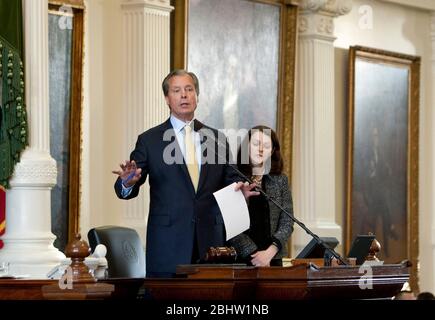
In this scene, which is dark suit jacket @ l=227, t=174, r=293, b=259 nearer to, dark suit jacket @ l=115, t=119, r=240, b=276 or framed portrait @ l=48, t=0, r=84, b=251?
dark suit jacket @ l=115, t=119, r=240, b=276

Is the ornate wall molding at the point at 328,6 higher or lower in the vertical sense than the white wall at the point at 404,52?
higher

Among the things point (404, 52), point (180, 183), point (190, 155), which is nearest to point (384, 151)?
point (404, 52)

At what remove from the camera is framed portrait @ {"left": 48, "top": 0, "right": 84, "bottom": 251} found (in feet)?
33.5

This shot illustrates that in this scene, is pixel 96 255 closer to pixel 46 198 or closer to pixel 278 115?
pixel 46 198

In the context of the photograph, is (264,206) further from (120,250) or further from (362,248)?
(120,250)

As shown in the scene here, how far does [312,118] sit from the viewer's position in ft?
43.4

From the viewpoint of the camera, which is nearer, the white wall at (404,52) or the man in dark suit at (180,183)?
the man in dark suit at (180,183)

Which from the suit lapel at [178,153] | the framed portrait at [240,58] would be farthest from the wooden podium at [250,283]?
the framed portrait at [240,58]

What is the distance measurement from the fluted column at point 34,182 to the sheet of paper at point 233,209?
84.8 inches

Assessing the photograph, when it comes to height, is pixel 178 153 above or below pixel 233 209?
above

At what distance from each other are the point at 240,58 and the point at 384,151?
295 centimetres

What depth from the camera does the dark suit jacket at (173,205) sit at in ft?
22.1

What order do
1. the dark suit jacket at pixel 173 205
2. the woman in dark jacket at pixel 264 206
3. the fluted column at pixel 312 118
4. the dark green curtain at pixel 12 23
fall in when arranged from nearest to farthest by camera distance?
the dark suit jacket at pixel 173 205
the woman in dark jacket at pixel 264 206
the dark green curtain at pixel 12 23
the fluted column at pixel 312 118

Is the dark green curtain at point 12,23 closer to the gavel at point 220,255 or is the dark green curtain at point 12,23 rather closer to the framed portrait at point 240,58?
the framed portrait at point 240,58
